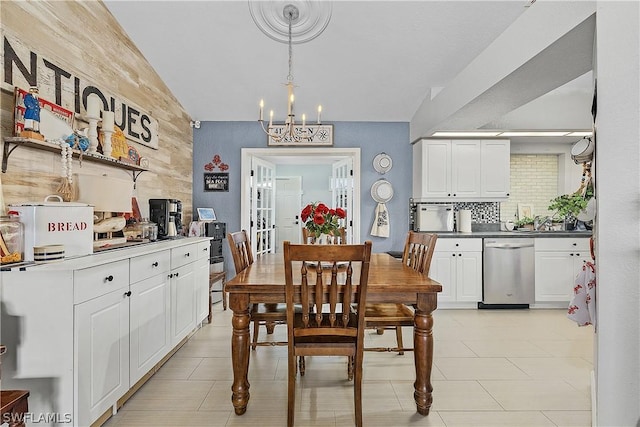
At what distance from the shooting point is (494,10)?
310 centimetres

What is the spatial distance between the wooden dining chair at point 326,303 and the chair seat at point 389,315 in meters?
0.34

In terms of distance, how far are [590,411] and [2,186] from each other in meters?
3.54

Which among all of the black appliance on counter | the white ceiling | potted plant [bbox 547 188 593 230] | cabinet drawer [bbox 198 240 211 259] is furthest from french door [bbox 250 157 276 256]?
potted plant [bbox 547 188 593 230]

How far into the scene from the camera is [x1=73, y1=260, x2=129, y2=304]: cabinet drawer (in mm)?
1721

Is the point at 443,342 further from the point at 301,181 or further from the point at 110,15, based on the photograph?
the point at 301,181

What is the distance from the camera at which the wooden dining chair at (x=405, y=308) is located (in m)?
2.39

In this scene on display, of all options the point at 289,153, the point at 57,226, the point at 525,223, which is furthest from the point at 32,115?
the point at 525,223

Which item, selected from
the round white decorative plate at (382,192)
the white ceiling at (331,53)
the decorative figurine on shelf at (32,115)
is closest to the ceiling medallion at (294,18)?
the white ceiling at (331,53)

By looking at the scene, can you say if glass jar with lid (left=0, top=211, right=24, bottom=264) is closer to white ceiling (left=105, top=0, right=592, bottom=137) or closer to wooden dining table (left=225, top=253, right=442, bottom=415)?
wooden dining table (left=225, top=253, right=442, bottom=415)

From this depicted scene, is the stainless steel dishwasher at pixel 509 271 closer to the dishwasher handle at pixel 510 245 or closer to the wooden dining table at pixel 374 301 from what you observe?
the dishwasher handle at pixel 510 245

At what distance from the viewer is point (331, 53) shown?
3.71m

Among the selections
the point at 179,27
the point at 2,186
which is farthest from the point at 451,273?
the point at 2,186

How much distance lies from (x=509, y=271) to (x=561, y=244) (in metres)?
0.71

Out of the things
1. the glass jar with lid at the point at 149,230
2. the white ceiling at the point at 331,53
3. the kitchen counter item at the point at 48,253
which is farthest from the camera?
the white ceiling at the point at 331,53
